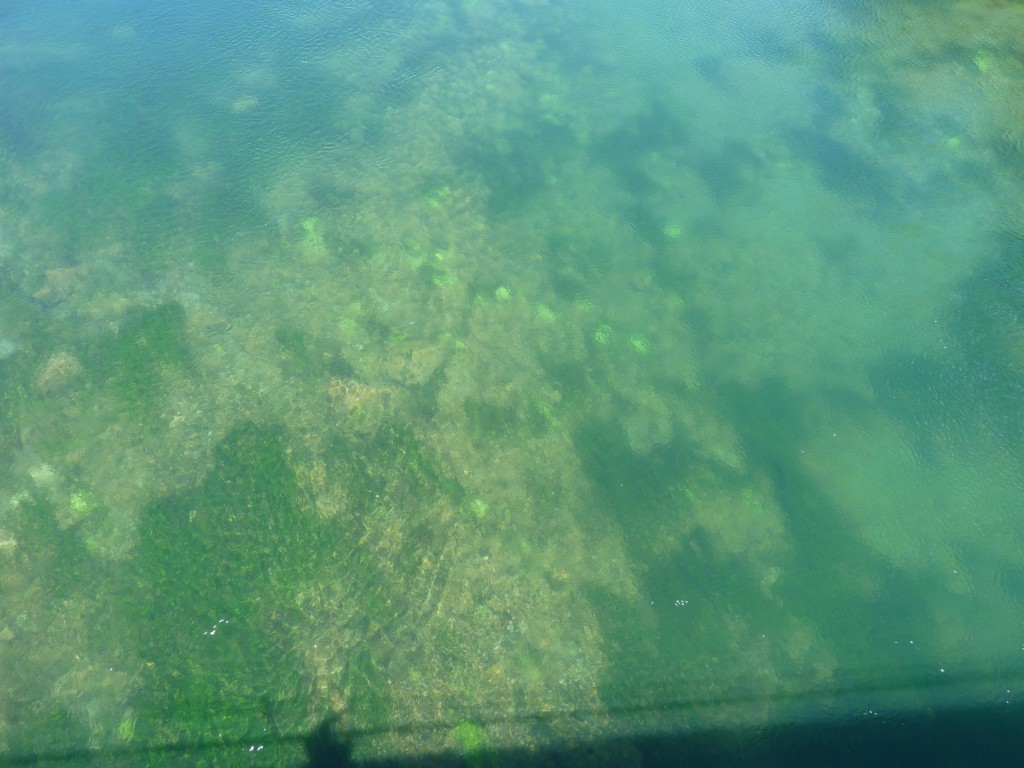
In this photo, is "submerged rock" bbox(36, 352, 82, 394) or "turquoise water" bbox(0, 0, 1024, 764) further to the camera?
"submerged rock" bbox(36, 352, 82, 394)

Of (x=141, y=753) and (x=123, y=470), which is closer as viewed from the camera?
(x=141, y=753)

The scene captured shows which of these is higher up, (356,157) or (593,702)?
(356,157)

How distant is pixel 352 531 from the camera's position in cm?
658

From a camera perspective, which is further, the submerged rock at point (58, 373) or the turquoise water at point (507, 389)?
the submerged rock at point (58, 373)

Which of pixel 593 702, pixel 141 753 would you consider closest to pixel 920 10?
pixel 593 702

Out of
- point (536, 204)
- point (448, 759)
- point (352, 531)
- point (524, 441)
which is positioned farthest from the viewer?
point (536, 204)

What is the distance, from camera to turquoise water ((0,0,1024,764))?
5.86 m

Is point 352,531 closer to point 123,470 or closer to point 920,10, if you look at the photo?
point 123,470

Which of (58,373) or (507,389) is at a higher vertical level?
(58,373)

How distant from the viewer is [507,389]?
25.0 feet

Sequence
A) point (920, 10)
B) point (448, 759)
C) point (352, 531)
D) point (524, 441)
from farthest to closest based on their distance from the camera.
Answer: point (920, 10) < point (524, 441) < point (352, 531) < point (448, 759)

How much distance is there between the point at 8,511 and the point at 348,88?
27.2 ft

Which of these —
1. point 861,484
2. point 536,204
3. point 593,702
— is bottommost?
point 593,702

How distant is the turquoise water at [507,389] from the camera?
5.86 meters
